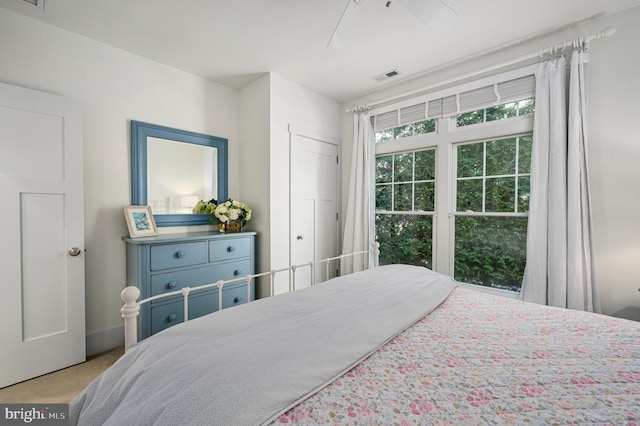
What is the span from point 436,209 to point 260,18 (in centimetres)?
230

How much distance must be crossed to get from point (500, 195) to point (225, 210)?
2575mm

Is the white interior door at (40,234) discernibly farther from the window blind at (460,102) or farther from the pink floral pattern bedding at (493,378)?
the window blind at (460,102)

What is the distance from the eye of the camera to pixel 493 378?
840mm

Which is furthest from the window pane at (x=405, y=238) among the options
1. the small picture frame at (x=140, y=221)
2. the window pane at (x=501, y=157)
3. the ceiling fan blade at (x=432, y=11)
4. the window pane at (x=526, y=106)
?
the small picture frame at (x=140, y=221)

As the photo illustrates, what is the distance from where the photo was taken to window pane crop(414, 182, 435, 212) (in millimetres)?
2857

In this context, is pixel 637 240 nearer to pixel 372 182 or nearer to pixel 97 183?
pixel 372 182

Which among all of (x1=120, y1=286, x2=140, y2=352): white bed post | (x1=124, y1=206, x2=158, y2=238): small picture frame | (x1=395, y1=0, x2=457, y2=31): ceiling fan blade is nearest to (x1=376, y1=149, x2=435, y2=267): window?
(x1=395, y1=0, x2=457, y2=31): ceiling fan blade

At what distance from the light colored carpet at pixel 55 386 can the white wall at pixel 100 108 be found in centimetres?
27

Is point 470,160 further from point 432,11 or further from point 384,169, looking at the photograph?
point 432,11

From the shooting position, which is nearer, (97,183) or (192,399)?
(192,399)

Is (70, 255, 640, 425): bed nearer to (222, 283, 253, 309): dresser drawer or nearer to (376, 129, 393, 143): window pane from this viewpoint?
(222, 283, 253, 309): dresser drawer

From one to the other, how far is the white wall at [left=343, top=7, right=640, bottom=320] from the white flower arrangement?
2.90 m

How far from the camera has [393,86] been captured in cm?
303

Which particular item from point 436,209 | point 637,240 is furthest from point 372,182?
point 637,240
